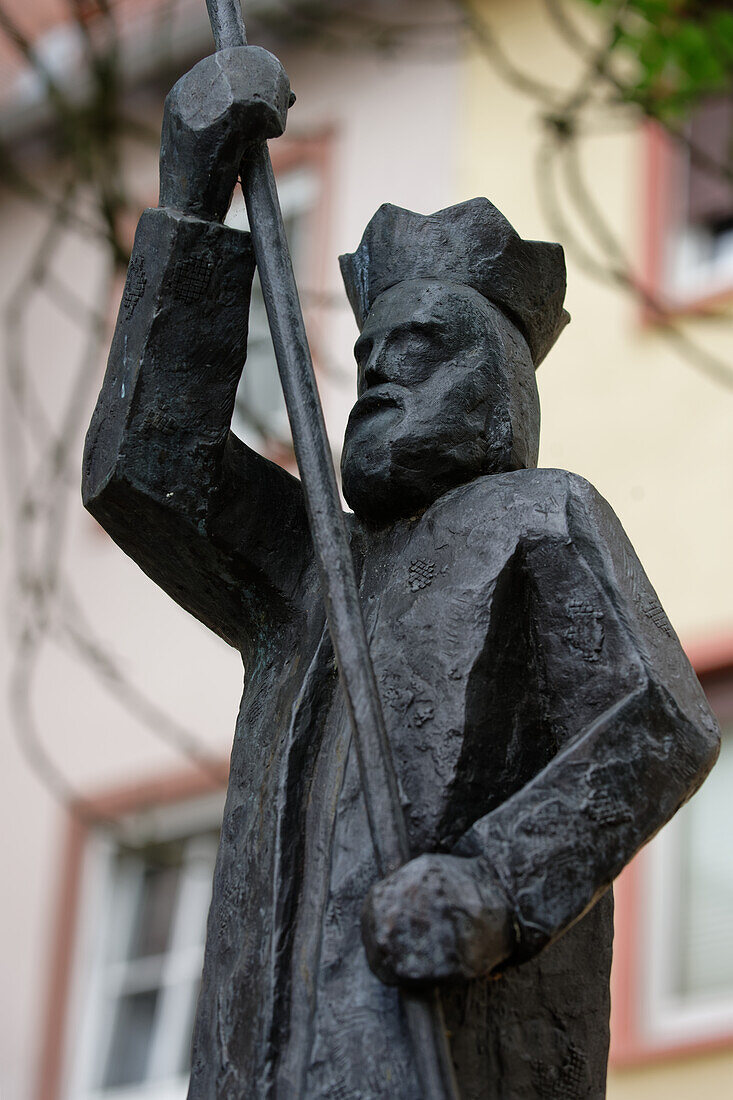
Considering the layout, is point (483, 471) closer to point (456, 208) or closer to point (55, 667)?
point (456, 208)

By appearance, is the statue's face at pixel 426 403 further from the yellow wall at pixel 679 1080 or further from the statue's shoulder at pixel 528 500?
the yellow wall at pixel 679 1080

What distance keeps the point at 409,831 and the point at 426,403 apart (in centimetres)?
58

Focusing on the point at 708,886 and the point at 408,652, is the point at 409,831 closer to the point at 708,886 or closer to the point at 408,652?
the point at 408,652

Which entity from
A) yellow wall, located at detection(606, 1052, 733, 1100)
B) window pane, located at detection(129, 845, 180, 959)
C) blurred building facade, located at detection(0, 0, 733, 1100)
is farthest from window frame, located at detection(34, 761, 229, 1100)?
yellow wall, located at detection(606, 1052, 733, 1100)

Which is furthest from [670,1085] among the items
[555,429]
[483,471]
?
[483,471]

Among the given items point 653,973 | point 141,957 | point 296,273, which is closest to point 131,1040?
point 141,957

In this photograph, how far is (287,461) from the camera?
6117mm

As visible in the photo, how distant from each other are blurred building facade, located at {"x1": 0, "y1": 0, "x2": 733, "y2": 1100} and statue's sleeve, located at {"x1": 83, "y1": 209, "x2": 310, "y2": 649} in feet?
9.40

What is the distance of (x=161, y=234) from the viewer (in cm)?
271

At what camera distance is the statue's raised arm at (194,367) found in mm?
2689

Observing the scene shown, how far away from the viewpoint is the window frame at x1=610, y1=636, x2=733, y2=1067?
5672 mm

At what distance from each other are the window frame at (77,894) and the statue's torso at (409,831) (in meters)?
4.62

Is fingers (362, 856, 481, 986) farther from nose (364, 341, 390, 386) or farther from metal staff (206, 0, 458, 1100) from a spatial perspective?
nose (364, 341, 390, 386)

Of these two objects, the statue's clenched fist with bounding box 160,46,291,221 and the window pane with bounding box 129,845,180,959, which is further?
the window pane with bounding box 129,845,180,959
